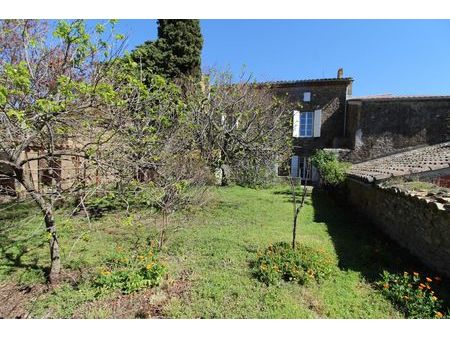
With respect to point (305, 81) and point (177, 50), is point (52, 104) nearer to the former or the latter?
point (177, 50)

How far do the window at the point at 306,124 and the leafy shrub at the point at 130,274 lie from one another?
50.5 ft

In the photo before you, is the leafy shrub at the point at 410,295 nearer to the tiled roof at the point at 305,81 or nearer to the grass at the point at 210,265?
the grass at the point at 210,265

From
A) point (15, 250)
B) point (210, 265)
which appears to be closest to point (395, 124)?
point (210, 265)

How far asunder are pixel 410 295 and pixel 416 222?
2063mm

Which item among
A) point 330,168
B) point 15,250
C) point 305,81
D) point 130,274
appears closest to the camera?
point 130,274

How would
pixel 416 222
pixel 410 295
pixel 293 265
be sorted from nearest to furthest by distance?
pixel 410 295
pixel 293 265
pixel 416 222

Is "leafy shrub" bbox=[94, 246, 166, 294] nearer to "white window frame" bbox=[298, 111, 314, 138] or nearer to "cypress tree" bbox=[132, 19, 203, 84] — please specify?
"cypress tree" bbox=[132, 19, 203, 84]

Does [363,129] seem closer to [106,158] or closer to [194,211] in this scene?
[194,211]

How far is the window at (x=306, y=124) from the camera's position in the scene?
739 inches

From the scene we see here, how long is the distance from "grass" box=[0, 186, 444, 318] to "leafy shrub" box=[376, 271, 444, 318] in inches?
6.6

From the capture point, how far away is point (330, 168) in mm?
13258

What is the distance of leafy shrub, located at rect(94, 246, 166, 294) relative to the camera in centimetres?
456
